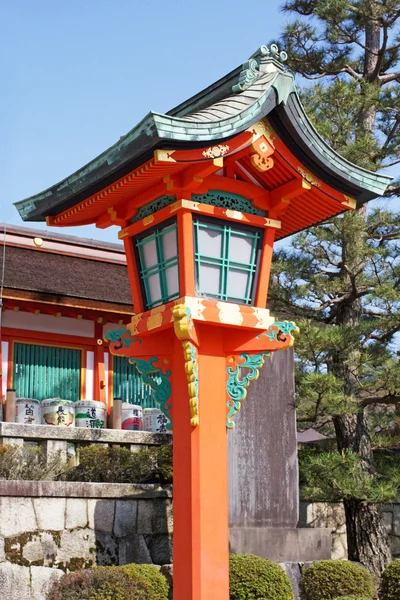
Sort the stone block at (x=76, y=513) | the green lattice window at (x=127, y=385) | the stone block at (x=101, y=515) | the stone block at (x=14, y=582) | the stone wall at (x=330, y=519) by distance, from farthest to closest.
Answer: the green lattice window at (x=127, y=385) < the stone wall at (x=330, y=519) < the stone block at (x=101, y=515) < the stone block at (x=76, y=513) < the stone block at (x=14, y=582)

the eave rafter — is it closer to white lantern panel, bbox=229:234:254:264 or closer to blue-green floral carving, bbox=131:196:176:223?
blue-green floral carving, bbox=131:196:176:223

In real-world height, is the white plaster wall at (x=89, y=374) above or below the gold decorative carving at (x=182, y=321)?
above

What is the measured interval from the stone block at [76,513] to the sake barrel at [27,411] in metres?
4.20

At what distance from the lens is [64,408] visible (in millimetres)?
13914

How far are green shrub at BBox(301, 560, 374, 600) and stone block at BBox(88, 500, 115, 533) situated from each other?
2618 millimetres

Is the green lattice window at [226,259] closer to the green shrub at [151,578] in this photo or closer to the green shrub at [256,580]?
the green shrub at [151,578]

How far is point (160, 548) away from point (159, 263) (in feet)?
13.2

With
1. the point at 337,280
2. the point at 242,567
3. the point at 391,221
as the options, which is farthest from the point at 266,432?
the point at 391,221

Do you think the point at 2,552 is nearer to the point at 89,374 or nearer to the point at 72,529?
the point at 72,529

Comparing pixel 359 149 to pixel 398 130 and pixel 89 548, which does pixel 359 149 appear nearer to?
pixel 398 130

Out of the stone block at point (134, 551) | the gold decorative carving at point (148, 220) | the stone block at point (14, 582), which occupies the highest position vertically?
the gold decorative carving at point (148, 220)

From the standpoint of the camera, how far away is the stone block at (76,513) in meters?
9.73

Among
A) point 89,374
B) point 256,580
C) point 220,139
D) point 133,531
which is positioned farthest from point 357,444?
point 220,139

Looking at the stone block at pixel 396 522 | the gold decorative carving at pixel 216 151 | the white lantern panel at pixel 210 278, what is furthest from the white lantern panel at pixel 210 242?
the stone block at pixel 396 522
